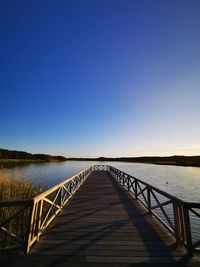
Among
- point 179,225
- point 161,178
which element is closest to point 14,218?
point 179,225

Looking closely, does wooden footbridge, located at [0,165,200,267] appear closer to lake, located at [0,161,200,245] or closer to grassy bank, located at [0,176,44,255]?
grassy bank, located at [0,176,44,255]

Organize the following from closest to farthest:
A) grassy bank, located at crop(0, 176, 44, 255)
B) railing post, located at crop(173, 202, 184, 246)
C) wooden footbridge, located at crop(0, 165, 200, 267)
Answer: wooden footbridge, located at crop(0, 165, 200, 267), railing post, located at crop(173, 202, 184, 246), grassy bank, located at crop(0, 176, 44, 255)

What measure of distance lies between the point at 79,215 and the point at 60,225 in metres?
1.00

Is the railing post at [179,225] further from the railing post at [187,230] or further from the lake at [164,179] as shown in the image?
the lake at [164,179]

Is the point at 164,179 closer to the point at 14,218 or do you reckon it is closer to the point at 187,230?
the point at 14,218

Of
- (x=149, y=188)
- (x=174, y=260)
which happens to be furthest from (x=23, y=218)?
(x=174, y=260)

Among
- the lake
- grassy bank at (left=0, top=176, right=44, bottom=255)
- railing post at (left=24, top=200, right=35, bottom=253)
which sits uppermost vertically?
railing post at (left=24, top=200, right=35, bottom=253)

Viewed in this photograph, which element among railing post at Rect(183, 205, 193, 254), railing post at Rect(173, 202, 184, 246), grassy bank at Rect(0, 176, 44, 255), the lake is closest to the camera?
railing post at Rect(183, 205, 193, 254)

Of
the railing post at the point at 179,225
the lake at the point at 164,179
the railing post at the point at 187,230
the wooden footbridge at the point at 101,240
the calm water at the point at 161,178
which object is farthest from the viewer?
the calm water at the point at 161,178

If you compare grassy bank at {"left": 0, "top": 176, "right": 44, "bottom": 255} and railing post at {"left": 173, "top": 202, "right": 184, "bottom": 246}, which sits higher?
railing post at {"left": 173, "top": 202, "right": 184, "bottom": 246}

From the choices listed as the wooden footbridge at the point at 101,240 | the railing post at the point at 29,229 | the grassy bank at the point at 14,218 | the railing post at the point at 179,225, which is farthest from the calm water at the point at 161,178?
the railing post at the point at 179,225

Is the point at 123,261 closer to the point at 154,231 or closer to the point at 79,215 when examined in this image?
the point at 154,231

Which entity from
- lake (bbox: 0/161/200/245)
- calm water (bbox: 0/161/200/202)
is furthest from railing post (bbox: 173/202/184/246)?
calm water (bbox: 0/161/200/202)

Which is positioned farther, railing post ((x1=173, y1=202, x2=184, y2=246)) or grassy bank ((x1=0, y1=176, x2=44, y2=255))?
grassy bank ((x1=0, y1=176, x2=44, y2=255))
